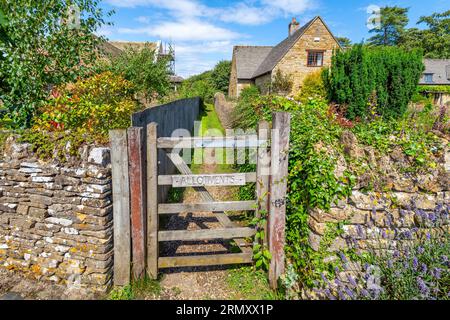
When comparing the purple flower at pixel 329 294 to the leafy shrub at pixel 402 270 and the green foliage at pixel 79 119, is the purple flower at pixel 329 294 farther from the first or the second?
the green foliage at pixel 79 119

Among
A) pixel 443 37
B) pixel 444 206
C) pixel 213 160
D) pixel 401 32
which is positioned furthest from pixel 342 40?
pixel 444 206

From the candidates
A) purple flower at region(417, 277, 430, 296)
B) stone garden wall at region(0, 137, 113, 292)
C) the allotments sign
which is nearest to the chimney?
the allotments sign

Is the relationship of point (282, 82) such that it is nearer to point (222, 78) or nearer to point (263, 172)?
point (263, 172)

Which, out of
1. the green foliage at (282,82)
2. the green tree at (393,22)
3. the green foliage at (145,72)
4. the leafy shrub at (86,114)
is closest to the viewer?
the leafy shrub at (86,114)

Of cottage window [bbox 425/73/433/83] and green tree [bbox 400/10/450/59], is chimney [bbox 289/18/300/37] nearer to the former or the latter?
cottage window [bbox 425/73/433/83]

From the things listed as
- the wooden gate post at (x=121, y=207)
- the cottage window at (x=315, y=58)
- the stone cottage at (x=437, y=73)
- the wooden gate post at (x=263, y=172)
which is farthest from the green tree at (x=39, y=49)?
the stone cottage at (x=437, y=73)

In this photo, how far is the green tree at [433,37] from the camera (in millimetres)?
43844

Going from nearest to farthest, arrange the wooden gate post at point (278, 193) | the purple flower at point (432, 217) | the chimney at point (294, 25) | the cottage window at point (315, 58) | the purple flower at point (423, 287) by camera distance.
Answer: the purple flower at point (423, 287)
the purple flower at point (432, 217)
the wooden gate post at point (278, 193)
the cottage window at point (315, 58)
the chimney at point (294, 25)

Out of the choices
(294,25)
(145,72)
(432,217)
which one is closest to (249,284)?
(432,217)

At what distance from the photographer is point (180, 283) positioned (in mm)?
3561

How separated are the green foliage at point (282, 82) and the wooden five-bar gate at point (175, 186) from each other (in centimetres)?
1973

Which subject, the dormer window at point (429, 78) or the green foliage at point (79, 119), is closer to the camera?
the green foliage at point (79, 119)

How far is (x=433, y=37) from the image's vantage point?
147 ft

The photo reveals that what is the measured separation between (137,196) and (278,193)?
70.6 inches
